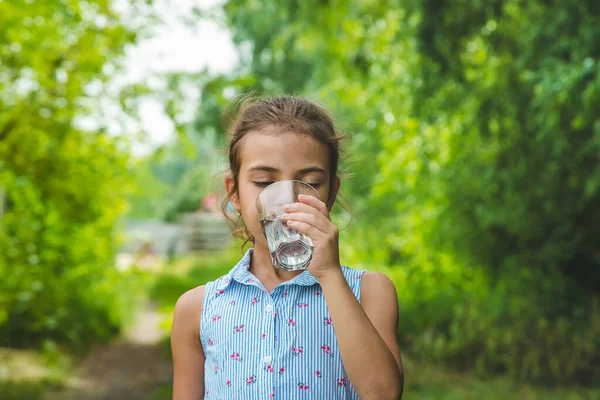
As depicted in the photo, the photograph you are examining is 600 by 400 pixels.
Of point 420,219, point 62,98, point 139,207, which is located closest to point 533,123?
point 420,219

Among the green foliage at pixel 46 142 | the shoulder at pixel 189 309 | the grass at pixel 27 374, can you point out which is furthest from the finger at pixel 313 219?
the grass at pixel 27 374

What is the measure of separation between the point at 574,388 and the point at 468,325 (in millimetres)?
955

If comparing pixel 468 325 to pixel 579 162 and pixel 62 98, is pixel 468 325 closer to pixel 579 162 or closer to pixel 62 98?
pixel 579 162

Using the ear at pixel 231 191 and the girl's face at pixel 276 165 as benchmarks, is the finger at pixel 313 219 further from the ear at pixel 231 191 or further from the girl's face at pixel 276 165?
the ear at pixel 231 191

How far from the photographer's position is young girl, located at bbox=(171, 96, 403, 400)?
149cm

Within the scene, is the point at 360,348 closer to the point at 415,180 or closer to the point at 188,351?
the point at 188,351

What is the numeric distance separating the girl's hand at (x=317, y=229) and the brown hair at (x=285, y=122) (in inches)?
10.4

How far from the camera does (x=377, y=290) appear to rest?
1.69 m

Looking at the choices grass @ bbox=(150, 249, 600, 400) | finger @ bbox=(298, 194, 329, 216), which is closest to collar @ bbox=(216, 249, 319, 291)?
finger @ bbox=(298, 194, 329, 216)

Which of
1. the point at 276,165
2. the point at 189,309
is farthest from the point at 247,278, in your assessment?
the point at 276,165

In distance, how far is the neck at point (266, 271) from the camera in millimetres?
1731

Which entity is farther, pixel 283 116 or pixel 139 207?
pixel 139 207

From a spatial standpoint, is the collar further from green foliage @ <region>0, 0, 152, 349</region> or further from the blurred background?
green foliage @ <region>0, 0, 152, 349</region>

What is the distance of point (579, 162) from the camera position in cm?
493
